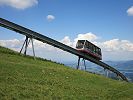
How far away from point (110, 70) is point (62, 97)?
65177 mm

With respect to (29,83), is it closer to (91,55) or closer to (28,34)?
(28,34)

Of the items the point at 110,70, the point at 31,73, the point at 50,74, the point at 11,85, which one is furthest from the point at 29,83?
the point at 110,70

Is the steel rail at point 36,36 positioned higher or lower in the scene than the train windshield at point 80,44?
lower

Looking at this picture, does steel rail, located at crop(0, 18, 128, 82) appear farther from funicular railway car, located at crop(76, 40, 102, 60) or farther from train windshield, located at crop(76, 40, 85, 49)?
train windshield, located at crop(76, 40, 85, 49)

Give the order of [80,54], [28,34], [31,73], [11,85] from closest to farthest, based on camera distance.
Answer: [11,85]
[31,73]
[28,34]
[80,54]

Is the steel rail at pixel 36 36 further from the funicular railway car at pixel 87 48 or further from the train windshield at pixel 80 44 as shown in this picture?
the train windshield at pixel 80 44

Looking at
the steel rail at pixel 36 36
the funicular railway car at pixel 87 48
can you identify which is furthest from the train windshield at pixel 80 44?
the steel rail at pixel 36 36

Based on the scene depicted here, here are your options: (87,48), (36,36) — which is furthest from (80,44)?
(36,36)

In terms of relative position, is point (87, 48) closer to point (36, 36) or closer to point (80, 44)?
point (80, 44)

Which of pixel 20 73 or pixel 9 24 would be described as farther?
pixel 9 24

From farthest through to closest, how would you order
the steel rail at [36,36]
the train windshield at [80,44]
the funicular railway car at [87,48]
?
the train windshield at [80,44]
the funicular railway car at [87,48]
the steel rail at [36,36]

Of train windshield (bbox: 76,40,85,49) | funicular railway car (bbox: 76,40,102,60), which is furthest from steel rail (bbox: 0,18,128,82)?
train windshield (bbox: 76,40,85,49)

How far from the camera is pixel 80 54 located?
62.1 meters

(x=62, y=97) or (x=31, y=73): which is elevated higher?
(x=31, y=73)
